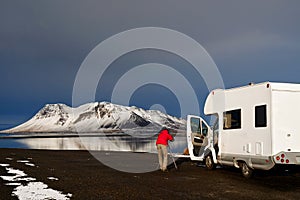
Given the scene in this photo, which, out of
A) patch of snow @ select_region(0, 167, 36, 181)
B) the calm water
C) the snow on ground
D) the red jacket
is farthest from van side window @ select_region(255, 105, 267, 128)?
the calm water

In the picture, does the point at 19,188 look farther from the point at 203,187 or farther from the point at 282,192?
the point at 282,192

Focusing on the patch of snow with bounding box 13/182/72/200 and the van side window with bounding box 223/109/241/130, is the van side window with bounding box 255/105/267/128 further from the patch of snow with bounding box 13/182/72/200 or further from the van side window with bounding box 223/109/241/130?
the patch of snow with bounding box 13/182/72/200

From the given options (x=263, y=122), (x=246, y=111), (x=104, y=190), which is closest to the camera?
(x=104, y=190)

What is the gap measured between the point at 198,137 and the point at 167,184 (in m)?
5.21

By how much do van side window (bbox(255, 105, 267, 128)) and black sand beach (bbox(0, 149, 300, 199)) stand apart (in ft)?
6.46

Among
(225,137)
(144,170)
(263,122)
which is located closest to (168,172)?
(144,170)

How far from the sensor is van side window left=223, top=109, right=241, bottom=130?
13.9m

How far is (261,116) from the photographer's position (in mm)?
12641

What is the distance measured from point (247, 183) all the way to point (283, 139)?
1.89m

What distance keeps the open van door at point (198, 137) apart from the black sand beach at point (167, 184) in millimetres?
1177

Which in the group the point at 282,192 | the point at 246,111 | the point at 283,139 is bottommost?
the point at 282,192

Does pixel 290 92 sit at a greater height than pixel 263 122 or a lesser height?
greater

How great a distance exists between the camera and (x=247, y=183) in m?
12.6

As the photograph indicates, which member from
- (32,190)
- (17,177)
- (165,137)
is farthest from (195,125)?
(32,190)
